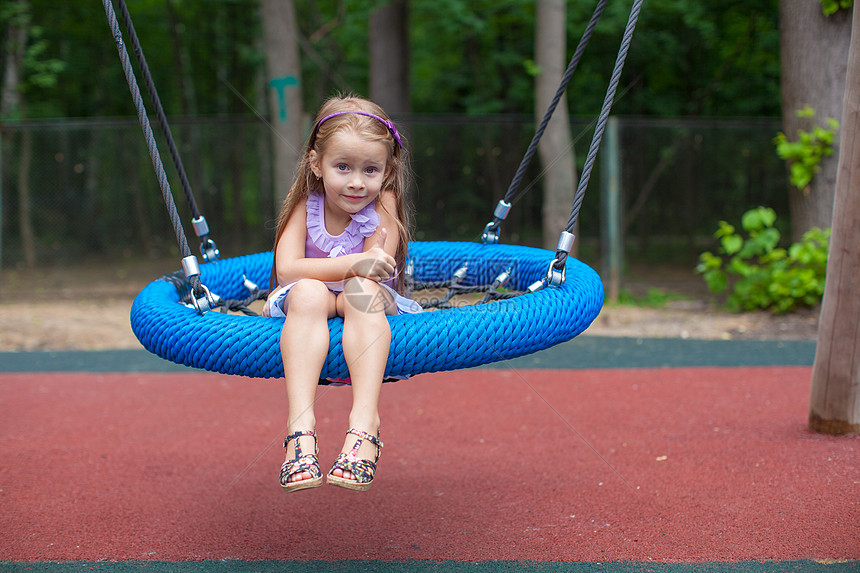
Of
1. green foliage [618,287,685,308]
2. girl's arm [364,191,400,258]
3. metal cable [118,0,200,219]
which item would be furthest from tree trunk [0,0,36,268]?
girl's arm [364,191,400,258]

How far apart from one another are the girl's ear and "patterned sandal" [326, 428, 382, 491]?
0.73 m

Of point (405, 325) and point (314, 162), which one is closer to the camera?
point (405, 325)

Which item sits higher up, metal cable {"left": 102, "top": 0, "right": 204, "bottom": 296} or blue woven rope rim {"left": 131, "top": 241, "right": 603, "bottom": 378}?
metal cable {"left": 102, "top": 0, "right": 204, "bottom": 296}

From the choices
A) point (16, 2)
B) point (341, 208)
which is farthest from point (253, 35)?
point (341, 208)

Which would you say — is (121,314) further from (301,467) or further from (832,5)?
(832,5)

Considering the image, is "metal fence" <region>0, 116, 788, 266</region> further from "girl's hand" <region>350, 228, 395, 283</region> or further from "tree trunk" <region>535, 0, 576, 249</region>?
"girl's hand" <region>350, 228, 395, 283</region>

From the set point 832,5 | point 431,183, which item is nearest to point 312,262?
point 832,5

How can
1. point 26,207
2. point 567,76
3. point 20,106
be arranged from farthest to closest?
point 20,106, point 26,207, point 567,76

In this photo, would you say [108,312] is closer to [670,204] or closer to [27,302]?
[27,302]

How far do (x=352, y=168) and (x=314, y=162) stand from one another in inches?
6.7

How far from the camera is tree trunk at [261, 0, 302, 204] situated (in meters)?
7.66

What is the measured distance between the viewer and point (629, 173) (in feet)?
27.5

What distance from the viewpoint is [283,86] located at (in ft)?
25.3

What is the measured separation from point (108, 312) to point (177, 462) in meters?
4.37
